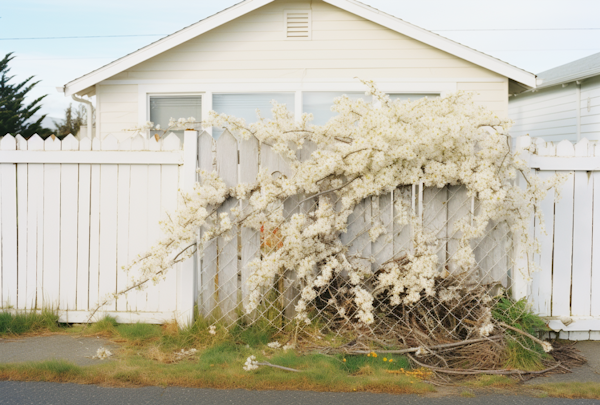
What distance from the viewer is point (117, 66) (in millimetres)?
7715

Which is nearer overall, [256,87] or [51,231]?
[51,231]

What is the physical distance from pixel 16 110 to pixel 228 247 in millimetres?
21799

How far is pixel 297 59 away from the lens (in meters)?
7.93

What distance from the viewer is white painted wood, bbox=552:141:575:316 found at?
167 inches

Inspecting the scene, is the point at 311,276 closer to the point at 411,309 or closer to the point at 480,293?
the point at 411,309

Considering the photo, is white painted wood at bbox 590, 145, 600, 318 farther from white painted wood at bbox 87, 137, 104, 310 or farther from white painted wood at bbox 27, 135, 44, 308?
white painted wood at bbox 27, 135, 44, 308

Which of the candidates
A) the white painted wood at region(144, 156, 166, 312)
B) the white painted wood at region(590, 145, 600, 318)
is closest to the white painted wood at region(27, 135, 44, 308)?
the white painted wood at region(144, 156, 166, 312)

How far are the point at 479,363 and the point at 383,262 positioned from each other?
103cm

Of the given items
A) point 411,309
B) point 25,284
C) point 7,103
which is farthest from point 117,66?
point 7,103

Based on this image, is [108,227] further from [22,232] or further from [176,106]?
[176,106]

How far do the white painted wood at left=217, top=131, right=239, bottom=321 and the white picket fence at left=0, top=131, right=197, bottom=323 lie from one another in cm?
39

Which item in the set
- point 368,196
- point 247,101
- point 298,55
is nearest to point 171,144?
point 368,196

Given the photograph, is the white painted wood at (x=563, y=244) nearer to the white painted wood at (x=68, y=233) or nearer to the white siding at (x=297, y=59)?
the white siding at (x=297, y=59)

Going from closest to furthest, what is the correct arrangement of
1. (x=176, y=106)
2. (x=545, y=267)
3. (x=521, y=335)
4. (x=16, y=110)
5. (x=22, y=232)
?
(x=521, y=335), (x=545, y=267), (x=22, y=232), (x=176, y=106), (x=16, y=110)
